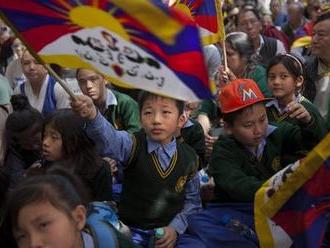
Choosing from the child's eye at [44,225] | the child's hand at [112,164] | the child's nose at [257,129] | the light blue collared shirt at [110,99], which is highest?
the child's eye at [44,225]

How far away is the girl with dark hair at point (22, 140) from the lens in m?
4.29

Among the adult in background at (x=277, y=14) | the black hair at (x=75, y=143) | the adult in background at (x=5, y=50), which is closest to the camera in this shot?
the black hair at (x=75, y=143)

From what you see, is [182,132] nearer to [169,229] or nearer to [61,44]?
[169,229]

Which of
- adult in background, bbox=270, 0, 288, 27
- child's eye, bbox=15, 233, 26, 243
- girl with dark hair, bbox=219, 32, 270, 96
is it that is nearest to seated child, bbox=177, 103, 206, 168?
girl with dark hair, bbox=219, 32, 270, 96

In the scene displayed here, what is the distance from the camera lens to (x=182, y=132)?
445 centimetres

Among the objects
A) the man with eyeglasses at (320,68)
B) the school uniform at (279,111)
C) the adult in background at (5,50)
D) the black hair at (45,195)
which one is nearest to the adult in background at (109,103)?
the school uniform at (279,111)

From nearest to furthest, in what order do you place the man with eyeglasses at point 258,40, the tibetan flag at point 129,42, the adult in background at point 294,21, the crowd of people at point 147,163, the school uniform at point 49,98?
the tibetan flag at point 129,42, the crowd of people at point 147,163, the school uniform at point 49,98, the man with eyeglasses at point 258,40, the adult in background at point 294,21

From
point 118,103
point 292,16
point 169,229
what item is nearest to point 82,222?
point 169,229

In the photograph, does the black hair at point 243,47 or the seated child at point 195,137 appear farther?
the black hair at point 243,47

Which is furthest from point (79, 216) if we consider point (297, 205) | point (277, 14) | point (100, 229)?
point (277, 14)

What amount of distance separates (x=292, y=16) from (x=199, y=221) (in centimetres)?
639

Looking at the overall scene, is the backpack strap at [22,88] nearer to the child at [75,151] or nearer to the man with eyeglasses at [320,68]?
the child at [75,151]

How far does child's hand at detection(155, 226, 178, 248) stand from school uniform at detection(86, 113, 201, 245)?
0.18ft

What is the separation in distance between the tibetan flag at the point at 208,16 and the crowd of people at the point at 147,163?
0.32 meters
